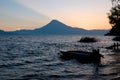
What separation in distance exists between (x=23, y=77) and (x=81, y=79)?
A: 20.1 ft

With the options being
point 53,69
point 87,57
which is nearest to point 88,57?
point 87,57

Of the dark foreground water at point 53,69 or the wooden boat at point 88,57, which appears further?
the wooden boat at point 88,57

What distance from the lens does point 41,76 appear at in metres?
26.9

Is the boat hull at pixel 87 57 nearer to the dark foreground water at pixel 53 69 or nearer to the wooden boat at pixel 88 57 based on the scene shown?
the wooden boat at pixel 88 57

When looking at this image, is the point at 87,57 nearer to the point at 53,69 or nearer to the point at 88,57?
the point at 88,57

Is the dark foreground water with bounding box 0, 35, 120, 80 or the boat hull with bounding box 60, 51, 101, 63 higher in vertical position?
the boat hull with bounding box 60, 51, 101, 63

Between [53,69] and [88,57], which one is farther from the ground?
[88,57]

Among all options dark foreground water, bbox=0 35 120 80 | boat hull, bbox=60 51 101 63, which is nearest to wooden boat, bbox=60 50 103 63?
boat hull, bbox=60 51 101 63

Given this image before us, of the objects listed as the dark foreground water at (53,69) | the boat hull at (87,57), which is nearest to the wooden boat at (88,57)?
the boat hull at (87,57)

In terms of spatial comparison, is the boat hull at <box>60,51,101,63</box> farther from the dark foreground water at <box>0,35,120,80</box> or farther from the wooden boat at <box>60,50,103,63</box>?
the dark foreground water at <box>0,35,120,80</box>

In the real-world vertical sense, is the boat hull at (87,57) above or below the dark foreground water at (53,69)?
above

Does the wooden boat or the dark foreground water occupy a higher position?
the wooden boat

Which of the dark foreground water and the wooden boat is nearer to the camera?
the dark foreground water

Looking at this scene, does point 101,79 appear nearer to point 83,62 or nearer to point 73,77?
point 73,77
